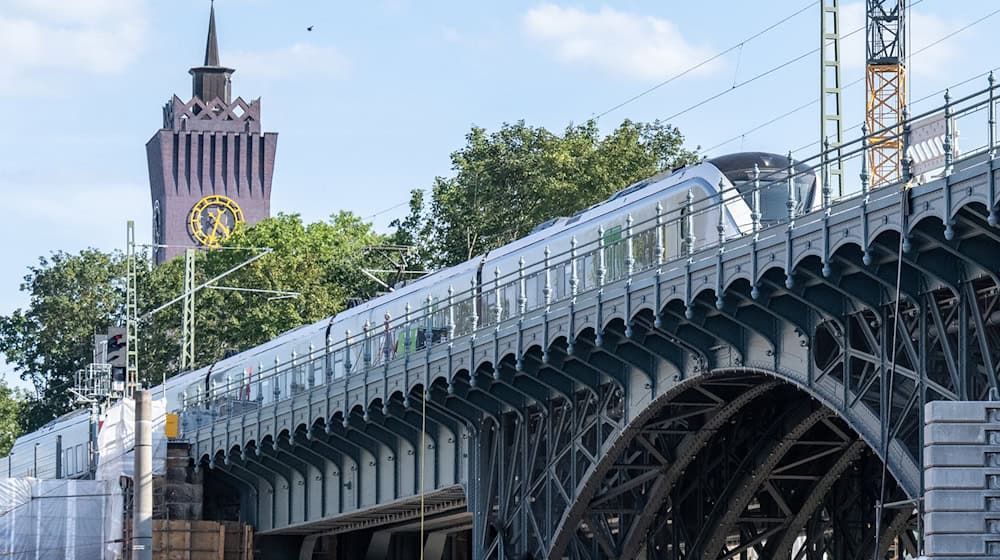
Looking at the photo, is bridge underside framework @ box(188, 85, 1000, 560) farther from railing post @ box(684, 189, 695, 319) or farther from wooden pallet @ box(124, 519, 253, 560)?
wooden pallet @ box(124, 519, 253, 560)

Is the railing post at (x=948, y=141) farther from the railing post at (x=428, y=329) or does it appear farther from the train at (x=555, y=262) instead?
the railing post at (x=428, y=329)

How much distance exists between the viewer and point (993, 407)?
2548cm

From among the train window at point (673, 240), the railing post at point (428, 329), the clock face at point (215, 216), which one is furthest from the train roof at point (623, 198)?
the clock face at point (215, 216)

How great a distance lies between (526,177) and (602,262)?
64.0m

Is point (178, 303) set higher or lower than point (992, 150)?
higher

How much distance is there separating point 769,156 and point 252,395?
2137 centimetres

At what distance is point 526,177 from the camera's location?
349 ft

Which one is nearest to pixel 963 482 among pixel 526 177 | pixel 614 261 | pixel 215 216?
pixel 614 261

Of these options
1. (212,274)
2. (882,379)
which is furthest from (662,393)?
(212,274)

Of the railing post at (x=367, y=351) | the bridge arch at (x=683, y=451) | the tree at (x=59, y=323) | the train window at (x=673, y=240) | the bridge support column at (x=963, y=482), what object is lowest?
the bridge support column at (x=963, y=482)

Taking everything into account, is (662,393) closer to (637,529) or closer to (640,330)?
(640,330)

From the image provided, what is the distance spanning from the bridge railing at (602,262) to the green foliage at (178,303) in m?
59.1

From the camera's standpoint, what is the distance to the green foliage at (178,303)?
408ft

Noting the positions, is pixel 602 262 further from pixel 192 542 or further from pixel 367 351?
pixel 192 542
